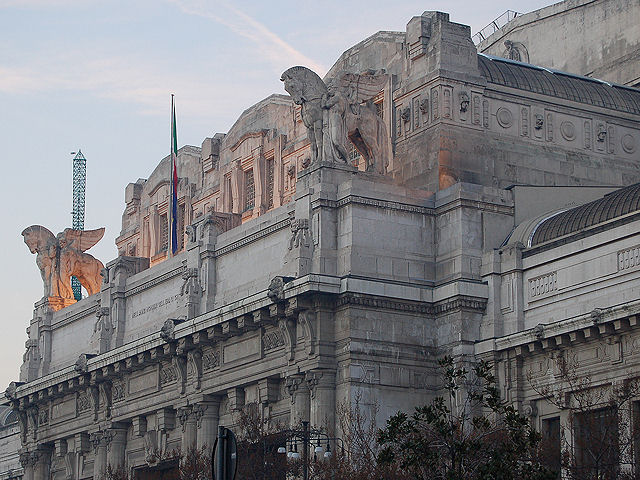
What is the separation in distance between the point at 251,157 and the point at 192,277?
10319 mm

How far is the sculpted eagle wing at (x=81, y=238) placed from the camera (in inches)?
2869

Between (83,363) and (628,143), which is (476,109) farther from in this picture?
(83,363)

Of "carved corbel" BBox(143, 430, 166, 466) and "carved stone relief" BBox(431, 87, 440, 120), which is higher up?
"carved stone relief" BBox(431, 87, 440, 120)

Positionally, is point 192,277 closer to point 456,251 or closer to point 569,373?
point 456,251

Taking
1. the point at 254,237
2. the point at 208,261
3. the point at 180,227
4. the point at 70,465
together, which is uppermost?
the point at 180,227

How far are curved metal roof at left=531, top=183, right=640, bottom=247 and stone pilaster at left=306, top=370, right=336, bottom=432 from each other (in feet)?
26.8

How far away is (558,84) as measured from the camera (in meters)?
56.8

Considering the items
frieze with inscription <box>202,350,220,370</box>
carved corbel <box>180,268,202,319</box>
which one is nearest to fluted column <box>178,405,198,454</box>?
frieze with inscription <box>202,350,220,370</box>

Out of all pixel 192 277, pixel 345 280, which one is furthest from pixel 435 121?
pixel 192 277

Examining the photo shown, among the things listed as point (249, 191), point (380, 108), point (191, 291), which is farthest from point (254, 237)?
point (249, 191)

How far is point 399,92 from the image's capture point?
5591 cm

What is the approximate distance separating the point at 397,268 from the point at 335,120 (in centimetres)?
567

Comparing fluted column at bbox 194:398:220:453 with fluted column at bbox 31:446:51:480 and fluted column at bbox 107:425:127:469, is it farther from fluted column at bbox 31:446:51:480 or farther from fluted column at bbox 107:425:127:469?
fluted column at bbox 31:446:51:480

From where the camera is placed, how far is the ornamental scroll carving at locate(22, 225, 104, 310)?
7256 cm
